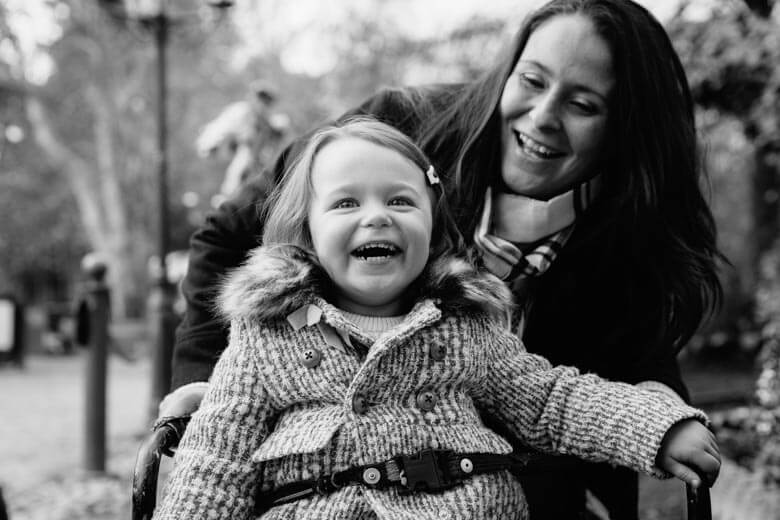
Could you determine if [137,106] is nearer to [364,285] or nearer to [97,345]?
[97,345]

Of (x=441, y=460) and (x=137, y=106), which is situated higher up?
(x=441, y=460)

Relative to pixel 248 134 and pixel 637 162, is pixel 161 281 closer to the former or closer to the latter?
pixel 248 134

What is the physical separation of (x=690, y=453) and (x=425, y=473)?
488mm

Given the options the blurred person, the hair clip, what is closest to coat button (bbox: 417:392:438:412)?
the hair clip

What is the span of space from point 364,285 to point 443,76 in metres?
10.4

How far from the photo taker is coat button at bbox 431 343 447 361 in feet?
5.43

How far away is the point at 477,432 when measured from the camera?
5.50ft

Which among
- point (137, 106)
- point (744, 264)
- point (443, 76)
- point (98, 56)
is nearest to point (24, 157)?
point (137, 106)

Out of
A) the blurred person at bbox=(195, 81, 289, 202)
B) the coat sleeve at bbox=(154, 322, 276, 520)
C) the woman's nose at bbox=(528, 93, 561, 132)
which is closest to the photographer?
the coat sleeve at bbox=(154, 322, 276, 520)

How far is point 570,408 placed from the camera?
176cm

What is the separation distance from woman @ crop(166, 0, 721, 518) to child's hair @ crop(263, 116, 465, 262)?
187 mm

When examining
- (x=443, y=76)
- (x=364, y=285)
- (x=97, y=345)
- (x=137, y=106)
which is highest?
(x=364, y=285)

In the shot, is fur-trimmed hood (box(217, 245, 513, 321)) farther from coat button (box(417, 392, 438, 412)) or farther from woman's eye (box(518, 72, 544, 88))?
woman's eye (box(518, 72, 544, 88))

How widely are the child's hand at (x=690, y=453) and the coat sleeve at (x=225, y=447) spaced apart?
2.50ft
